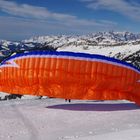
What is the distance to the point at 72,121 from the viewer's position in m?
25.5

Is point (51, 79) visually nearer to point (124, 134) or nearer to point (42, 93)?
point (42, 93)

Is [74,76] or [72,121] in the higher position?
[74,76]

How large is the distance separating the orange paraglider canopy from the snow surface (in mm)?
1511

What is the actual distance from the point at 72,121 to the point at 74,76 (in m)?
3.70

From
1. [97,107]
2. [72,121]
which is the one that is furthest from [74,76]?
[97,107]

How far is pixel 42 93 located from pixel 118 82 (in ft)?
19.4

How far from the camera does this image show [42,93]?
27.9 meters

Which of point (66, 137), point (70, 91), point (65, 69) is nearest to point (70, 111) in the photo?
point (70, 91)

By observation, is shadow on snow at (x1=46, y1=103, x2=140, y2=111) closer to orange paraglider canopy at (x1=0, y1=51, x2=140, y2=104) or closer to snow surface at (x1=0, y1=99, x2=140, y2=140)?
snow surface at (x1=0, y1=99, x2=140, y2=140)

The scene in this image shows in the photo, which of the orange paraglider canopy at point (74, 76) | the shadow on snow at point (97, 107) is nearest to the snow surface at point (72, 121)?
the shadow on snow at point (97, 107)

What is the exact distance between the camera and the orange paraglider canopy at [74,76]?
27.4m

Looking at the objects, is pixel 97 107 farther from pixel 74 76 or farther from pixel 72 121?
pixel 72 121

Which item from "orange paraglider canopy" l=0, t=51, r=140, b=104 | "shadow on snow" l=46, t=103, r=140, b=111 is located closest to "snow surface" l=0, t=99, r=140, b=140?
"shadow on snow" l=46, t=103, r=140, b=111

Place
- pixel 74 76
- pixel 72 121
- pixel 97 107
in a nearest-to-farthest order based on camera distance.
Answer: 1. pixel 72 121
2. pixel 74 76
3. pixel 97 107
